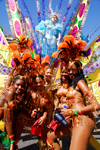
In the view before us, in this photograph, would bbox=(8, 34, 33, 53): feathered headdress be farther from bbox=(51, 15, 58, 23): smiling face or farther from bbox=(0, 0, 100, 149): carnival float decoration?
bbox=(51, 15, 58, 23): smiling face

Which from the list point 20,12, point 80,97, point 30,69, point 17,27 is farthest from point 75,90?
point 20,12

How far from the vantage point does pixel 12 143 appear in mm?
1975

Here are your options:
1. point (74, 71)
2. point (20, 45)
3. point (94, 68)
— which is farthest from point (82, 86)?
point (20, 45)

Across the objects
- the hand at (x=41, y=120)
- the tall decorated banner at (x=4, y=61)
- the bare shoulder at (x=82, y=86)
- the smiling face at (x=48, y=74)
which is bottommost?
the hand at (x=41, y=120)

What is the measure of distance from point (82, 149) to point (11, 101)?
129 cm

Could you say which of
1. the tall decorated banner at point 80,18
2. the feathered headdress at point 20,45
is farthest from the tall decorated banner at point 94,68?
the tall decorated banner at point 80,18

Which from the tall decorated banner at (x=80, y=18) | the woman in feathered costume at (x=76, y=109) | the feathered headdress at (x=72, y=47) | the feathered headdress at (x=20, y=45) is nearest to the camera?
the woman in feathered costume at (x=76, y=109)

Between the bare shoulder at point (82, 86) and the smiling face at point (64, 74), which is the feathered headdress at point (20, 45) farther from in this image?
the bare shoulder at point (82, 86)

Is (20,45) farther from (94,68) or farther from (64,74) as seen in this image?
(94,68)

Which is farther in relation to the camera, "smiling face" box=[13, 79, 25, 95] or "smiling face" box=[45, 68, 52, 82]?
"smiling face" box=[45, 68, 52, 82]

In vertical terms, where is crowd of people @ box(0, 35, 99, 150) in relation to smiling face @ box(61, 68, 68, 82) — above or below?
below

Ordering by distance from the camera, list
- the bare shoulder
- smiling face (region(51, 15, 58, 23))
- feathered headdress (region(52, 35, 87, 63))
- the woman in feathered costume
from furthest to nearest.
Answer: smiling face (region(51, 15, 58, 23)) → feathered headdress (region(52, 35, 87, 63)) → the bare shoulder → the woman in feathered costume

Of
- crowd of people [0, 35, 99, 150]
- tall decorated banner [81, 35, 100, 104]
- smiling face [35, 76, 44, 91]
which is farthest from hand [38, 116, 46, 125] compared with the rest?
tall decorated banner [81, 35, 100, 104]

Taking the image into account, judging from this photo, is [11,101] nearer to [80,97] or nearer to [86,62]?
[80,97]
